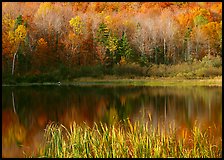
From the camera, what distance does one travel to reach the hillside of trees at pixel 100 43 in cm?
3994

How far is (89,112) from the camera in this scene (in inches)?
728

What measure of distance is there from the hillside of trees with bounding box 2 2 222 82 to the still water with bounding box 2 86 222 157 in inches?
530

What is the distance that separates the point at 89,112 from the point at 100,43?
26483mm

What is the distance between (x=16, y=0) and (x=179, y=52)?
76.0 feet

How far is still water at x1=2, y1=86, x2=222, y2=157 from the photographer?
12609 mm

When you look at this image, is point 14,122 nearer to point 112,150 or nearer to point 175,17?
point 112,150

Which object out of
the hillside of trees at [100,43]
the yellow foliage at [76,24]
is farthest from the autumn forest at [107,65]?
the hillside of trees at [100,43]

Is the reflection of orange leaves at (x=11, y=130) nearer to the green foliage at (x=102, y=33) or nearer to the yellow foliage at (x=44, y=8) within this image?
the green foliage at (x=102, y=33)

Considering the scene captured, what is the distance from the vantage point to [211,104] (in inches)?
789

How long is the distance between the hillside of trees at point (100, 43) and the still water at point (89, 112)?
13.5 metres

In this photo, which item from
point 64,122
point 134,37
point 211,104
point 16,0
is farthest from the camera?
point 16,0

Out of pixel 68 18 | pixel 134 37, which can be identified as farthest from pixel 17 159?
pixel 68 18

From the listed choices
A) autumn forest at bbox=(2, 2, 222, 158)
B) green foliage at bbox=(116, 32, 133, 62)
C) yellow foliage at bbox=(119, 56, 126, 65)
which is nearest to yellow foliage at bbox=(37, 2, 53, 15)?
autumn forest at bbox=(2, 2, 222, 158)

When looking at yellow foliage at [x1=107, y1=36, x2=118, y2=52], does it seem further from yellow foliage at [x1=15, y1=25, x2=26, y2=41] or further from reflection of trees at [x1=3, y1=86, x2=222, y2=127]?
reflection of trees at [x1=3, y1=86, x2=222, y2=127]
